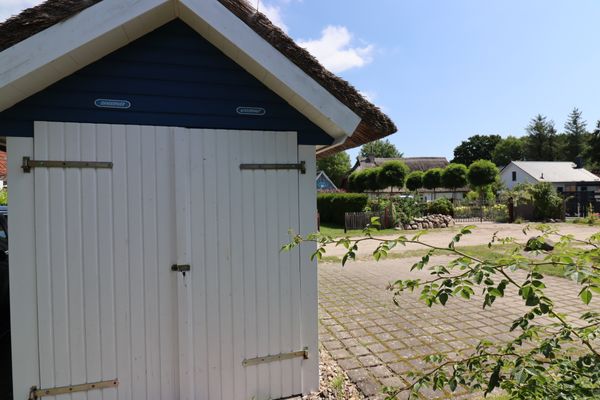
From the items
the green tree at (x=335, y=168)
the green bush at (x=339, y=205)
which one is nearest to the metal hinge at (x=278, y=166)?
the green bush at (x=339, y=205)

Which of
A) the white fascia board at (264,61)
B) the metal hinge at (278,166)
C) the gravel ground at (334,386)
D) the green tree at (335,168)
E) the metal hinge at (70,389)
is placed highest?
the green tree at (335,168)

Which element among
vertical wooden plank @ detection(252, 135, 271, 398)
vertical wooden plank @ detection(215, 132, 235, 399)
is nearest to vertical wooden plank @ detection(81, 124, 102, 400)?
vertical wooden plank @ detection(215, 132, 235, 399)

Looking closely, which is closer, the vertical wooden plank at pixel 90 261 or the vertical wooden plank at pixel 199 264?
the vertical wooden plank at pixel 90 261

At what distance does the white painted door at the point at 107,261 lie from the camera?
287 cm

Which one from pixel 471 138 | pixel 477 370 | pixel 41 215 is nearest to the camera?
pixel 477 370

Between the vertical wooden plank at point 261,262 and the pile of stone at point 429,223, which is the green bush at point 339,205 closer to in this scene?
the pile of stone at point 429,223

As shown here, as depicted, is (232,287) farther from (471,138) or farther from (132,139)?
(471,138)

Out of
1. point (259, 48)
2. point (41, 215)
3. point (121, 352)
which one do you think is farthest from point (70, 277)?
point (259, 48)

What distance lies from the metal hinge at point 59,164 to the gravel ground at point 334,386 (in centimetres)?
271

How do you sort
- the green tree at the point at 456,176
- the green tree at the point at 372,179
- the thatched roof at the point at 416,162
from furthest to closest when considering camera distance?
the thatched roof at the point at 416,162
the green tree at the point at 456,176
the green tree at the point at 372,179

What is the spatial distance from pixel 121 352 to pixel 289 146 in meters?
2.25

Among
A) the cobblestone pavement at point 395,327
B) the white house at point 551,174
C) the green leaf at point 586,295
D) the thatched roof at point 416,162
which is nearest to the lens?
the green leaf at point 586,295

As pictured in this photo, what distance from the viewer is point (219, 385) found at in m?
3.20

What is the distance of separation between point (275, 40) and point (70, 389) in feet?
10.6
